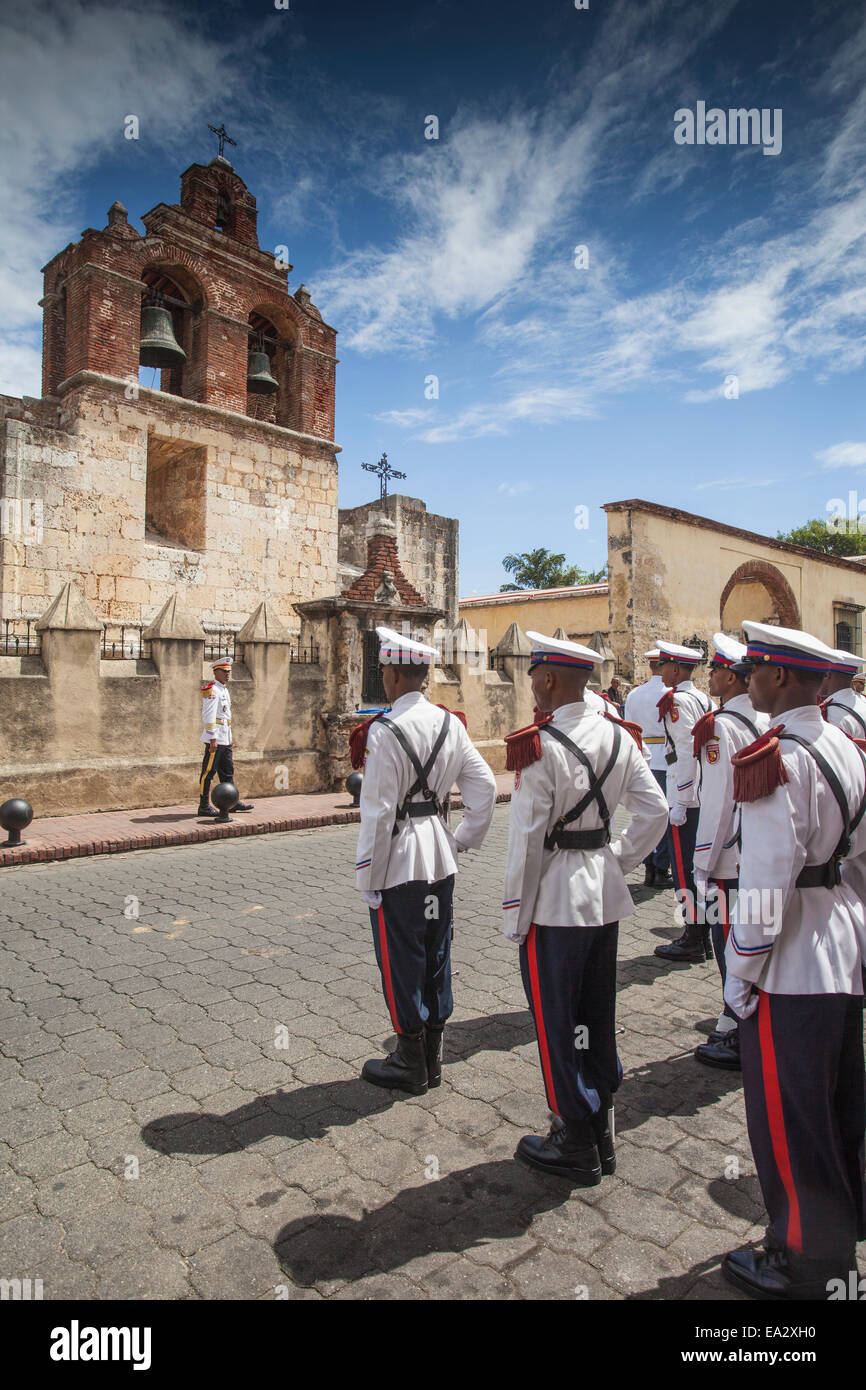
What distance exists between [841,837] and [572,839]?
0.96 metres

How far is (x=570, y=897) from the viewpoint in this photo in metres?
2.78

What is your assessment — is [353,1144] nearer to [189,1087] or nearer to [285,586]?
[189,1087]

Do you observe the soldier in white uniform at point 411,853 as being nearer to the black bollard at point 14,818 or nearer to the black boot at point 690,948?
the black boot at point 690,948

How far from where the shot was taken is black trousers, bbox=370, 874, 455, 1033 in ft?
11.0

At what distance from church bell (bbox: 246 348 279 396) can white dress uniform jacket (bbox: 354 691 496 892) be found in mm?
13278

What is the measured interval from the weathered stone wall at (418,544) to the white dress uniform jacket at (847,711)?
→ 17116mm

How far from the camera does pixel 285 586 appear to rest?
15414mm

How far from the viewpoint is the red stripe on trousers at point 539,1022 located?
9.16 ft

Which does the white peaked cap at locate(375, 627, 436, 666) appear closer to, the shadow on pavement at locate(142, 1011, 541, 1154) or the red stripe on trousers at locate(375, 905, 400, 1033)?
the red stripe on trousers at locate(375, 905, 400, 1033)

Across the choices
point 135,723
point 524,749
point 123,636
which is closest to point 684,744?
point 524,749
